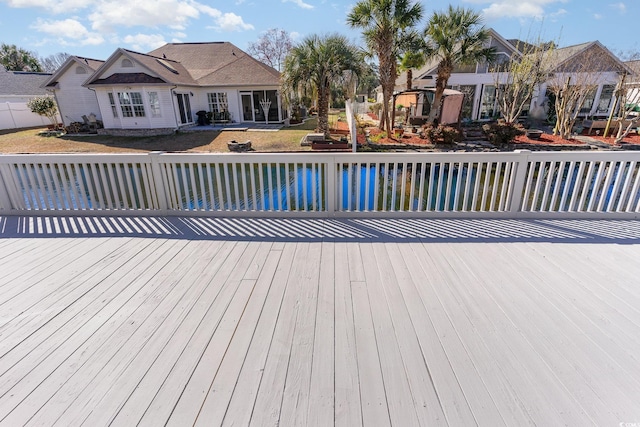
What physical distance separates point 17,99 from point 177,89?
13362 millimetres

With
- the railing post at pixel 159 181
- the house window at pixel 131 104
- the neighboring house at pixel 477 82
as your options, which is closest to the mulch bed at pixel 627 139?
the neighboring house at pixel 477 82

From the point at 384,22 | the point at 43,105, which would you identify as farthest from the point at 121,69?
Result: the point at 384,22

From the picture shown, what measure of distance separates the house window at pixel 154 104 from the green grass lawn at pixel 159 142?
4.39 feet

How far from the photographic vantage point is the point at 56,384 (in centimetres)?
155

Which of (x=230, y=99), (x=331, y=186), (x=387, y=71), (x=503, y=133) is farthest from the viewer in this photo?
(x=230, y=99)

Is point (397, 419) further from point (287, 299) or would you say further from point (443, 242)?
point (443, 242)

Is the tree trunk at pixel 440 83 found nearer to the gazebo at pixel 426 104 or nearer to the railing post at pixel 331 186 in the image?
the gazebo at pixel 426 104

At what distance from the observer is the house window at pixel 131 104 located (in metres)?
14.5

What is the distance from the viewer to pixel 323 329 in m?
1.91

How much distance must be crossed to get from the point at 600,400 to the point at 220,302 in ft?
7.06

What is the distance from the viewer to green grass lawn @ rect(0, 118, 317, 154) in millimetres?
12239

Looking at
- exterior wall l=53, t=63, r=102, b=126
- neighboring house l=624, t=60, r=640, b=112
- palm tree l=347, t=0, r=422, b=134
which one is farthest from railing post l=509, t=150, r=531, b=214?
exterior wall l=53, t=63, r=102, b=126

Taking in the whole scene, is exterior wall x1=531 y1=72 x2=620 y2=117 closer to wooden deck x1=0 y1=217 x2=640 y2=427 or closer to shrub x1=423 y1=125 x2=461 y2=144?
shrub x1=423 y1=125 x2=461 y2=144

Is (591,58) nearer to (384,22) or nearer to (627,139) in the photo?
(627,139)
